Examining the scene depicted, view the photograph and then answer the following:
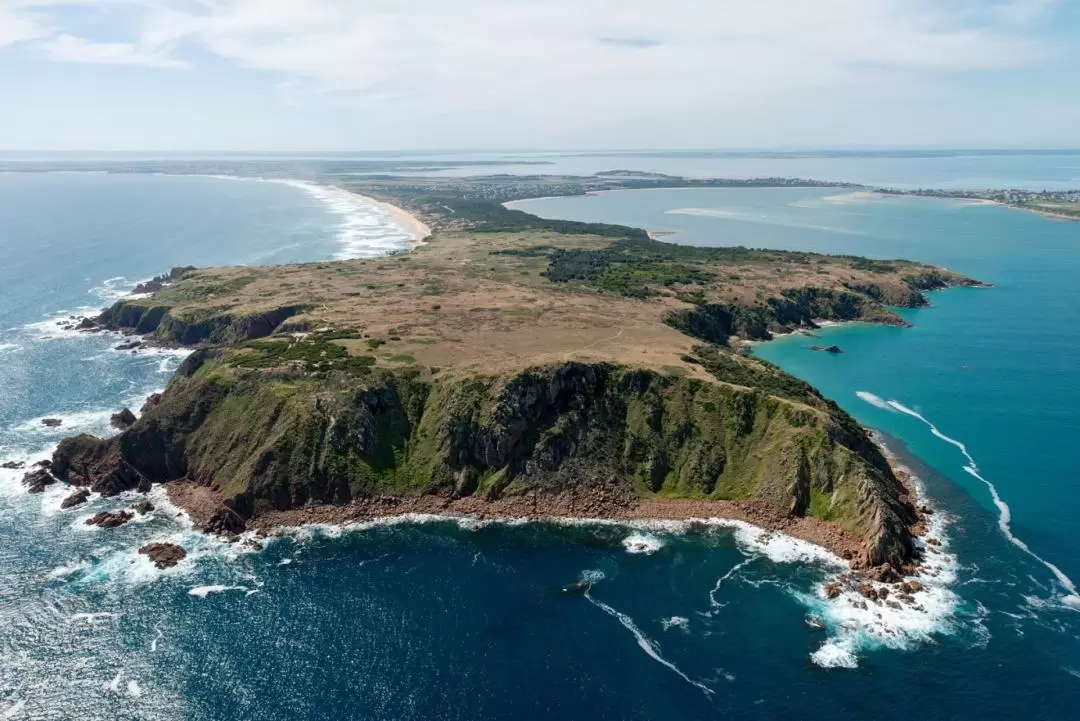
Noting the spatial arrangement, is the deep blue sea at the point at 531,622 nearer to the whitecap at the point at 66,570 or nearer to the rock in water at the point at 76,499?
the whitecap at the point at 66,570

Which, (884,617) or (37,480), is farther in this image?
(37,480)

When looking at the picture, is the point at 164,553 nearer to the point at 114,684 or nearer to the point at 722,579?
the point at 114,684

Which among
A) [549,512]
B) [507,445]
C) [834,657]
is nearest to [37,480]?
[507,445]

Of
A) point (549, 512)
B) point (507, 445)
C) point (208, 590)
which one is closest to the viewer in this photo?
point (208, 590)

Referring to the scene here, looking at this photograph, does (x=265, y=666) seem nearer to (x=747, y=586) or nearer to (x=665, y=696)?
(x=665, y=696)

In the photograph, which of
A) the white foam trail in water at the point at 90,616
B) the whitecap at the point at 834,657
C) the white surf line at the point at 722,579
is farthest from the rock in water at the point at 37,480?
the whitecap at the point at 834,657

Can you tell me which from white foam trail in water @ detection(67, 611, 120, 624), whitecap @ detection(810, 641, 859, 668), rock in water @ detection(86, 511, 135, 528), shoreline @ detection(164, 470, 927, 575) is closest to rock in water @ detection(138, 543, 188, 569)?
shoreline @ detection(164, 470, 927, 575)
